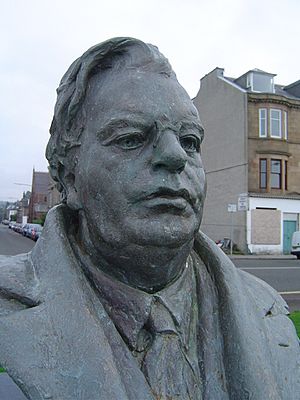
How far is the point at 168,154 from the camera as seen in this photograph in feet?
5.75

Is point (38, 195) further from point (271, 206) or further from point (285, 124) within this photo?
point (271, 206)

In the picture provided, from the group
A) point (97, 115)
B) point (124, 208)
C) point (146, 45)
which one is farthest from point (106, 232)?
point (146, 45)

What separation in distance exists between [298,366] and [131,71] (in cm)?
148

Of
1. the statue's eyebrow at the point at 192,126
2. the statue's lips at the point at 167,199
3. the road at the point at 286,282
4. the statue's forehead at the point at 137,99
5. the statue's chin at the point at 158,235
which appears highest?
the statue's forehead at the point at 137,99

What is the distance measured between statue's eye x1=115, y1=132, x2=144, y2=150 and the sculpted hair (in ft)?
0.78

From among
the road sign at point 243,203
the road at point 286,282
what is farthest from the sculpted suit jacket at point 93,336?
the road sign at point 243,203

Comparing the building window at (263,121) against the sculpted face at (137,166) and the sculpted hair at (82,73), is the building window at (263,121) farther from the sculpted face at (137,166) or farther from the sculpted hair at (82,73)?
the sculpted face at (137,166)

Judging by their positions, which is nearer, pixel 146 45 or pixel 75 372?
pixel 75 372

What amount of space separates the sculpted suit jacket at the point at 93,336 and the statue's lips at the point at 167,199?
0.42 m

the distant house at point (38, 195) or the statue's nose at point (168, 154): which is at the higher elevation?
the distant house at point (38, 195)

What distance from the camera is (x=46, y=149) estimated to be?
85.3 inches

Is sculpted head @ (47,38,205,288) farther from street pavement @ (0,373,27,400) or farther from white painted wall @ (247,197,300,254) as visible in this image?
white painted wall @ (247,197,300,254)

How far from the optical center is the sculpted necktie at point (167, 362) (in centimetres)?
175

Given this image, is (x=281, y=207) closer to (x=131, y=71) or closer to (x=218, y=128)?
(x=218, y=128)
